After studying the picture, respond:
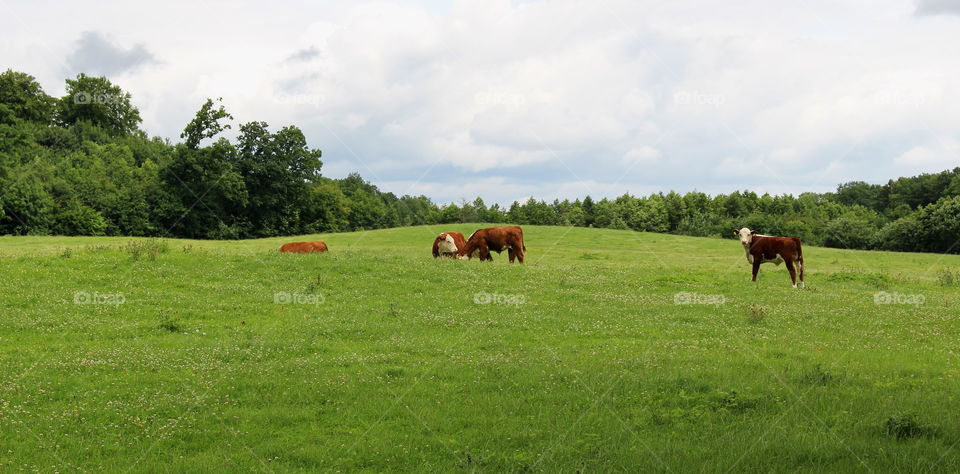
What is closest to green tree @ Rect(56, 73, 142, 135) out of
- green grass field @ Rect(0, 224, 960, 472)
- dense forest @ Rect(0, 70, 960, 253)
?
dense forest @ Rect(0, 70, 960, 253)

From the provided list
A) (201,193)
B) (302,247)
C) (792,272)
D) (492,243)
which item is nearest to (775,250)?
(792,272)

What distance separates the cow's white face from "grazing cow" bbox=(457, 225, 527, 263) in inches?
22.2

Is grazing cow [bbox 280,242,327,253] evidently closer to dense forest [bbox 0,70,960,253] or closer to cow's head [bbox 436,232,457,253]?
cow's head [bbox 436,232,457,253]

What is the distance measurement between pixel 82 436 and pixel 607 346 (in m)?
9.32

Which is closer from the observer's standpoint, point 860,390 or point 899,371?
point 860,390

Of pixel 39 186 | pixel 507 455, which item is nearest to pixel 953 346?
pixel 507 455

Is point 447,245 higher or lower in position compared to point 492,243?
lower

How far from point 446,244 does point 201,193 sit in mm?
52831

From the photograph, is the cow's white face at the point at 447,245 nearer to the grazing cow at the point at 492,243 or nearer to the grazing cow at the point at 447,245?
the grazing cow at the point at 447,245

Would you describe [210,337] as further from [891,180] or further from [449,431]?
[891,180]

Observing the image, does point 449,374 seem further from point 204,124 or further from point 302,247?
point 204,124

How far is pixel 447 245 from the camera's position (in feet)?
107

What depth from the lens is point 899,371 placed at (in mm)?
11547

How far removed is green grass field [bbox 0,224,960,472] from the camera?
7.92 metres
